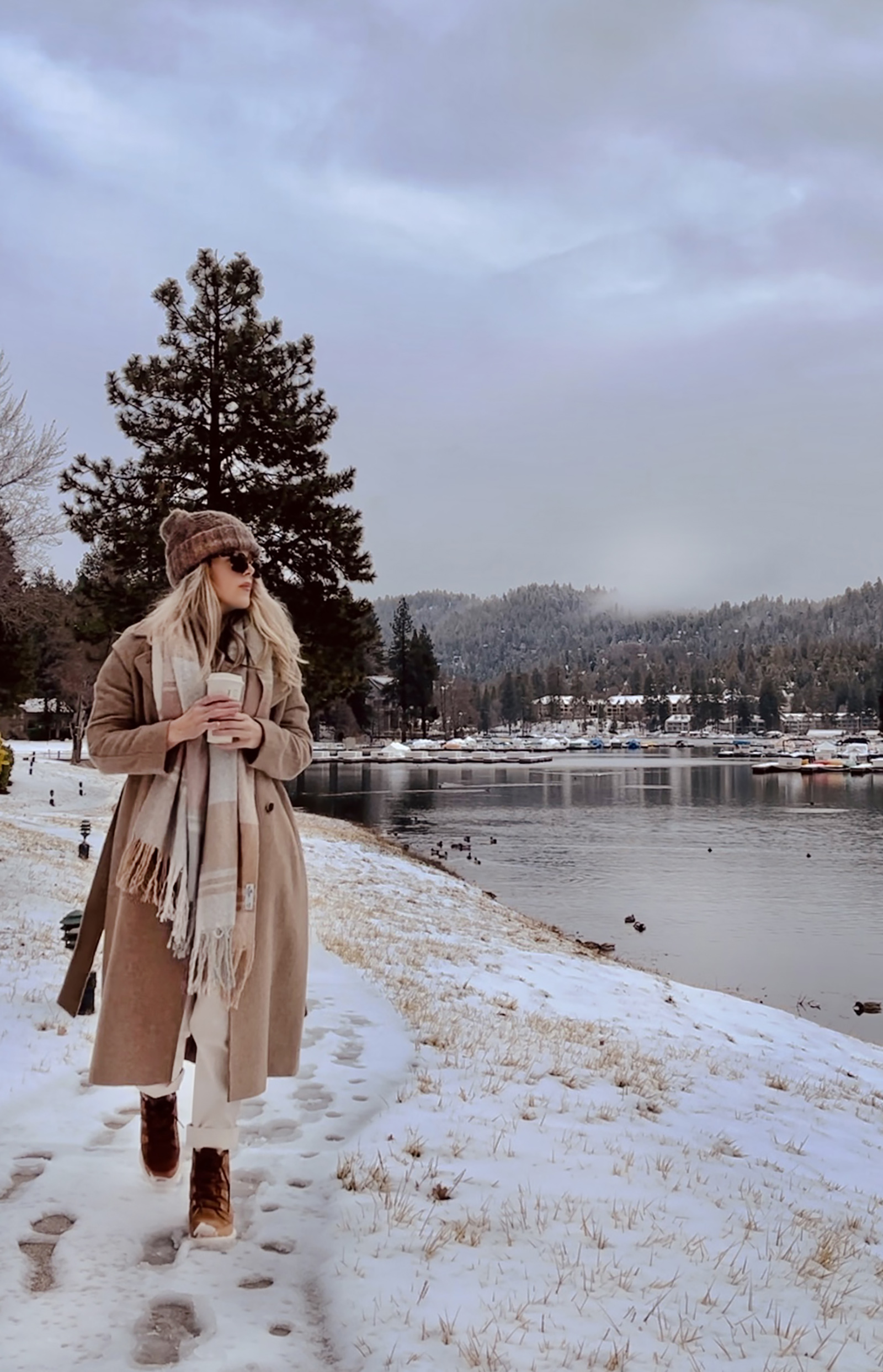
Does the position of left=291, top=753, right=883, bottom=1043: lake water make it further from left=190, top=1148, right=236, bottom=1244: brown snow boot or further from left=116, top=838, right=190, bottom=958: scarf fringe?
left=116, top=838, right=190, bottom=958: scarf fringe

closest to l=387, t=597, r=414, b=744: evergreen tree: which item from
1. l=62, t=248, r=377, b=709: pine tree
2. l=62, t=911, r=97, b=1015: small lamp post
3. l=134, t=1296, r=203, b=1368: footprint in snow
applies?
l=62, t=248, r=377, b=709: pine tree

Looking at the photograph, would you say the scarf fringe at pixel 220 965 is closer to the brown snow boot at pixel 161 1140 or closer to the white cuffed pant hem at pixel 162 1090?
the white cuffed pant hem at pixel 162 1090

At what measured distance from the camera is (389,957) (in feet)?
30.9

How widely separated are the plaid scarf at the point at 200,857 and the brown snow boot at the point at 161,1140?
598 millimetres

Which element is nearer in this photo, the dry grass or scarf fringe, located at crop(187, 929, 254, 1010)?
the dry grass

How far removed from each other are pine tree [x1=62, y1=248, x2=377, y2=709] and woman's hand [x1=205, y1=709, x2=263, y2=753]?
13773 millimetres

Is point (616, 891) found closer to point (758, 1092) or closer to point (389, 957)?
point (389, 957)

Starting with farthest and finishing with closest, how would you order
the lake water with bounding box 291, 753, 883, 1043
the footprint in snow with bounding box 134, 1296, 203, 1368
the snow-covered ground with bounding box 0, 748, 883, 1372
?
the lake water with bounding box 291, 753, 883, 1043, the snow-covered ground with bounding box 0, 748, 883, 1372, the footprint in snow with bounding box 134, 1296, 203, 1368

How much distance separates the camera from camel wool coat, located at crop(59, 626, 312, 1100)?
3156mm

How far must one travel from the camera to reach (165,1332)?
8.71 feet

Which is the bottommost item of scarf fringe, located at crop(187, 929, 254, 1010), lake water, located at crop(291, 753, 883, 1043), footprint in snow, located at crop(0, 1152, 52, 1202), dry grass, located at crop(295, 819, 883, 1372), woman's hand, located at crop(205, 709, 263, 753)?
lake water, located at crop(291, 753, 883, 1043)

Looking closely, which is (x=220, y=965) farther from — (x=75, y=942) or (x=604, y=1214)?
(x=75, y=942)

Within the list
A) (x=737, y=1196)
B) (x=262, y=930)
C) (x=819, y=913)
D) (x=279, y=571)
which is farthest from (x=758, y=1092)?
(x=819, y=913)

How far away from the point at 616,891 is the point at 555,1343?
21725 mm
